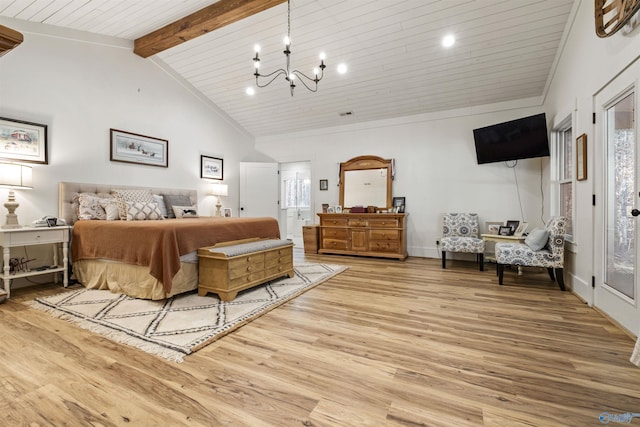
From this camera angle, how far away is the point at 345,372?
5.66 ft

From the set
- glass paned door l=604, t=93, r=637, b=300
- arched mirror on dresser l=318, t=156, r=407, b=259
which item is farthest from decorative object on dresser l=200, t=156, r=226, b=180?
glass paned door l=604, t=93, r=637, b=300

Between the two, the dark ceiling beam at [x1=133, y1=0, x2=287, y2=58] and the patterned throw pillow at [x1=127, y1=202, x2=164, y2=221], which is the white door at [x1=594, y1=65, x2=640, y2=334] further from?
the patterned throw pillow at [x1=127, y1=202, x2=164, y2=221]

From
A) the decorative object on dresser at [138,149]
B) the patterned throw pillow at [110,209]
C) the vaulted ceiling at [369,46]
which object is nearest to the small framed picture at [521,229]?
the vaulted ceiling at [369,46]

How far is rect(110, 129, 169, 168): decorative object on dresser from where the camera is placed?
14.9 feet

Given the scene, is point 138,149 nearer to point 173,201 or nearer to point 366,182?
point 173,201

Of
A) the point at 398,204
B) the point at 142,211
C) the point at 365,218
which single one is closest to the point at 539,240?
the point at 398,204

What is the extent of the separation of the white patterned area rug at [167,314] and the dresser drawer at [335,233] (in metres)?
2.24

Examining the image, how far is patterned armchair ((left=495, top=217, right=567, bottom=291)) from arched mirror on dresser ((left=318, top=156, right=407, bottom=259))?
1.86 meters

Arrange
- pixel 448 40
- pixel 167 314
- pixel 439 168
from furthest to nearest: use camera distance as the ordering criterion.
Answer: pixel 439 168 < pixel 448 40 < pixel 167 314

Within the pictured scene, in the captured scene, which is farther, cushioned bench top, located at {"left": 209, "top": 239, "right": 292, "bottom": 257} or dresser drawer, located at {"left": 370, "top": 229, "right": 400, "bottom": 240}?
dresser drawer, located at {"left": 370, "top": 229, "right": 400, "bottom": 240}

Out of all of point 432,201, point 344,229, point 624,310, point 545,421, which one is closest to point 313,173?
point 344,229

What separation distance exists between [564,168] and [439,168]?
1.82m

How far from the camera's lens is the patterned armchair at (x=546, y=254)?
11.0ft

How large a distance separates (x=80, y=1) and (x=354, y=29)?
328 cm
